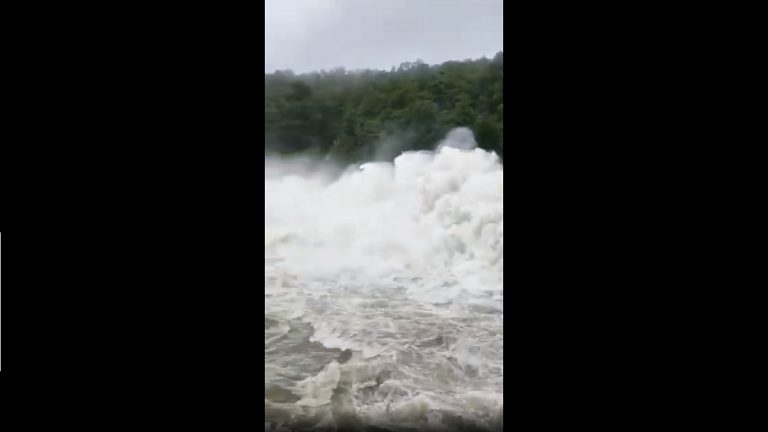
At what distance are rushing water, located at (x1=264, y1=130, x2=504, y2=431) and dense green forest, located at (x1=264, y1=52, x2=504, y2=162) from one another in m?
0.06

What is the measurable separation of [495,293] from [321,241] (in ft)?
1.73

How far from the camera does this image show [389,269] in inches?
66.2

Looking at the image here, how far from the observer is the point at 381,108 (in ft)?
5.60

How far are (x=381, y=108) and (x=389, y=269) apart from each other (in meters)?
0.48

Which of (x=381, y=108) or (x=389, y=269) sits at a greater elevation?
(x=381, y=108)

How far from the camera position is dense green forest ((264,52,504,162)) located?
169 cm

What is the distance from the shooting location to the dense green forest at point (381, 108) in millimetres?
1687

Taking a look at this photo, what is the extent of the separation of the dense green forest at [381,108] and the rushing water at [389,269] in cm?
6

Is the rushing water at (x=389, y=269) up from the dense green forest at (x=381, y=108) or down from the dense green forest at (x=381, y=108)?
down

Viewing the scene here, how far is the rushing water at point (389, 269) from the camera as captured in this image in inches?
64.9
